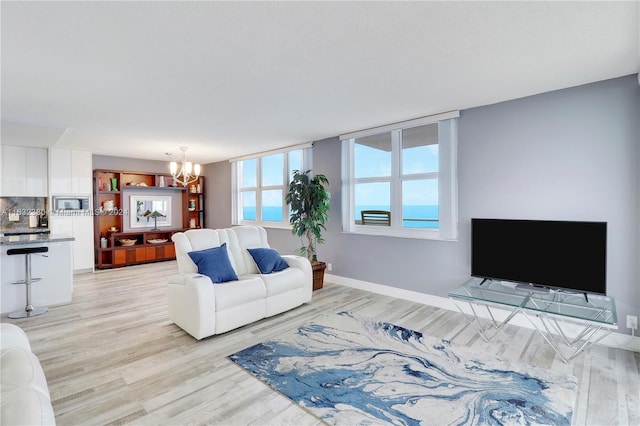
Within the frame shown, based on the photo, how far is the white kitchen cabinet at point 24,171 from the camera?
521cm

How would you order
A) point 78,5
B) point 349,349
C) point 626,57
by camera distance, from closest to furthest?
point 78,5 → point 626,57 → point 349,349

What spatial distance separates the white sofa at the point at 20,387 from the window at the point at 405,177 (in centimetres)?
380

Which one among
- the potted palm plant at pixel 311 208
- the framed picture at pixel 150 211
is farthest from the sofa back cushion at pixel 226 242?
the framed picture at pixel 150 211

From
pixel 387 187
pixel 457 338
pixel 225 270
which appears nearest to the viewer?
pixel 457 338

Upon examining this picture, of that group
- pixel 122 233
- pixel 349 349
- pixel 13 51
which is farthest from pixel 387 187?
pixel 122 233

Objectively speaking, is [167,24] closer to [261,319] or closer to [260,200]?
[261,319]

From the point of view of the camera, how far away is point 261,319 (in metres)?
3.54

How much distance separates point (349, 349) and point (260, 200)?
4.53 metres

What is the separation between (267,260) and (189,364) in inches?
58.1

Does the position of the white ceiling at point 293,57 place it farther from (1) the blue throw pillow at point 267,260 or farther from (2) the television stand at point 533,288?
(2) the television stand at point 533,288

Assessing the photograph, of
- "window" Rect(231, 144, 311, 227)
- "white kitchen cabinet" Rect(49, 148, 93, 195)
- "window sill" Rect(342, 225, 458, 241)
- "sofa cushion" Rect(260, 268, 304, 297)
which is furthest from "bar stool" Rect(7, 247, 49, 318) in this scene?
"window sill" Rect(342, 225, 458, 241)

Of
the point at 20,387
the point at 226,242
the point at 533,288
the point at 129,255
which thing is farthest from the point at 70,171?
the point at 533,288

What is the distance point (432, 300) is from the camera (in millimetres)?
3996

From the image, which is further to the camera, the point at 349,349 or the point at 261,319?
the point at 261,319
